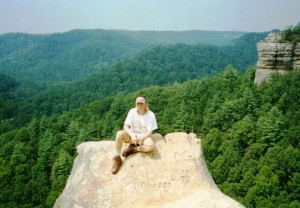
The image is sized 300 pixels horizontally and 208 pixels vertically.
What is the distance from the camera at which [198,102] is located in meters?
72.7

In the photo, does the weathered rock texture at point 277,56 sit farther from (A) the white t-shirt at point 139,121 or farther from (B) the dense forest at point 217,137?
(A) the white t-shirt at point 139,121

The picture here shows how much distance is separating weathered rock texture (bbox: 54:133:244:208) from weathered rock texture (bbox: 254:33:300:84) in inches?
1728

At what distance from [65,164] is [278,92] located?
34716 millimetres

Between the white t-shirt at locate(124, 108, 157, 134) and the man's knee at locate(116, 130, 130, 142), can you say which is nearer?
the man's knee at locate(116, 130, 130, 142)

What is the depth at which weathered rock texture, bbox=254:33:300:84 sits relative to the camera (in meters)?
52.3

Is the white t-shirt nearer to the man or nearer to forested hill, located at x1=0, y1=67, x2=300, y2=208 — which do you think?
the man

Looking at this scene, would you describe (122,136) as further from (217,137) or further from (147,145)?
(217,137)

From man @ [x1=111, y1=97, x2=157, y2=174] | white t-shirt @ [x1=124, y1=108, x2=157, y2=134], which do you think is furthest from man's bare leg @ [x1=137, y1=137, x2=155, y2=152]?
white t-shirt @ [x1=124, y1=108, x2=157, y2=134]

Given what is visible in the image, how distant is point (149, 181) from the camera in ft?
37.0

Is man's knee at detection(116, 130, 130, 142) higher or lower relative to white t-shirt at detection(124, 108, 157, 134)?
lower

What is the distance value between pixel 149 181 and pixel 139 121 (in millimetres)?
2116

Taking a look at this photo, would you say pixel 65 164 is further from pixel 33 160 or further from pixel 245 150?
pixel 245 150

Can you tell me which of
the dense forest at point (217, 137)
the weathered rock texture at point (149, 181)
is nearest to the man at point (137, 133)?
the weathered rock texture at point (149, 181)

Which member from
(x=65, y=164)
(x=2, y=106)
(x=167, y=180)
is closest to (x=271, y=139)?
(x=65, y=164)
